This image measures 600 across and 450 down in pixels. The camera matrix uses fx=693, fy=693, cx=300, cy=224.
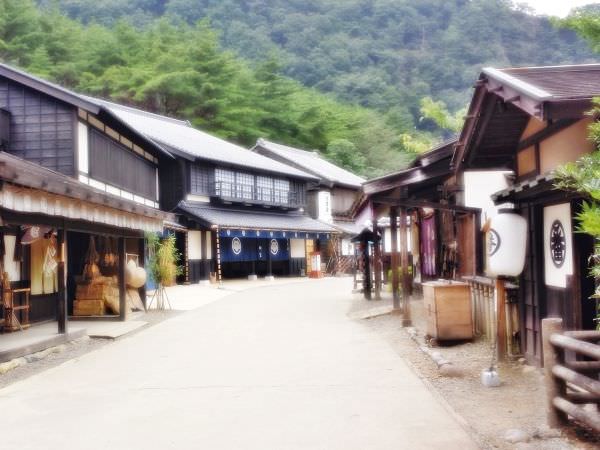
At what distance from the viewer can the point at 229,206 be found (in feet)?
115

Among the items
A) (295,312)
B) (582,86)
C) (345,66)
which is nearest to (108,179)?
(295,312)

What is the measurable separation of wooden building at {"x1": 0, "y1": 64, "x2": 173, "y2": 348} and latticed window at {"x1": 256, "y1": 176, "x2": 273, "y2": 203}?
529 inches

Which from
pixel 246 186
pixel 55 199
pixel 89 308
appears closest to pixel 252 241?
pixel 246 186

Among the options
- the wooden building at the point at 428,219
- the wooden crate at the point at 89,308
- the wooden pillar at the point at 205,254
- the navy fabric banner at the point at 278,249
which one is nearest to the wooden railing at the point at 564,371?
the wooden building at the point at 428,219

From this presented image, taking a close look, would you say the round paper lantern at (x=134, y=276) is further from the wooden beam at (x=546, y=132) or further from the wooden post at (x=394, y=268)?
the wooden beam at (x=546, y=132)

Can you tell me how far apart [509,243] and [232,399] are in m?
3.79

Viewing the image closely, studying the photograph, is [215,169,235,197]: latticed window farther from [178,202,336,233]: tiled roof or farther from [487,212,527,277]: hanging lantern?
[487,212,527,277]: hanging lantern

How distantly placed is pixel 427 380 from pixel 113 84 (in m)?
41.6

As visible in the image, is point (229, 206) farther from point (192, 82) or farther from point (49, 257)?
point (49, 257)

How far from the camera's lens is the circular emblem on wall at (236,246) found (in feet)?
112

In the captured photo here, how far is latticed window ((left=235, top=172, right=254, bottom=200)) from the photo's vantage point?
115 ft

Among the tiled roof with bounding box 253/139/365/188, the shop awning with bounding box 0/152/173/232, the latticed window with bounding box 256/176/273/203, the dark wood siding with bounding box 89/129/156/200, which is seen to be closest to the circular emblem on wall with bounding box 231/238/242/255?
the latticed window with bounding box 256/176/273/203

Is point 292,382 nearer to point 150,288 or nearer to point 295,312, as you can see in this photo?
point 295,312

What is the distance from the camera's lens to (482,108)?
8727mm
